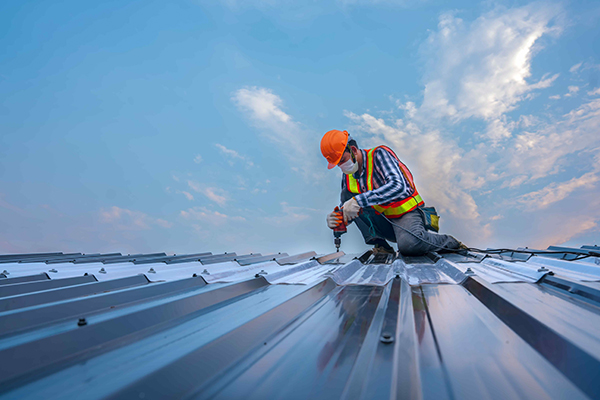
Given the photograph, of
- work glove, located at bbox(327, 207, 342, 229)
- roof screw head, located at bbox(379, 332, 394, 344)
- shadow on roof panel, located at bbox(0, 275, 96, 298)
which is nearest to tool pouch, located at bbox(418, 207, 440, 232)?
work glove, located at bbox(327, 207, 342, 229)

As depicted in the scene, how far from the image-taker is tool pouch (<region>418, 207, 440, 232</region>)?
4.06m

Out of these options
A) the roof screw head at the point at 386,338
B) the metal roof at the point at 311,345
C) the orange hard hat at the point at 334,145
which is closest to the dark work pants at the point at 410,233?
the orange hard hat at the point at 334,145

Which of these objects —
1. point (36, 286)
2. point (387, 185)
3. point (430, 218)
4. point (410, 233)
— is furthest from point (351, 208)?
point (36, 286)

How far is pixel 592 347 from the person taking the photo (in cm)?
78

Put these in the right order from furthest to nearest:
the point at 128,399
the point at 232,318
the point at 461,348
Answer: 1. the point at 232,318
2. the point at 461,348
3. the point at 128,399

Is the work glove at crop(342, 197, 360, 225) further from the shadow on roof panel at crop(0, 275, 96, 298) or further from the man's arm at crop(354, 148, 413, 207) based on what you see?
the shadow on roof panel at crop(0, 275, 96, 298)

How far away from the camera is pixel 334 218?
400cm

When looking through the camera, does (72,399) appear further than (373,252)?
No

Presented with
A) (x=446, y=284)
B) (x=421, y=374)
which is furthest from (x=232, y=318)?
(x=446, y=284)

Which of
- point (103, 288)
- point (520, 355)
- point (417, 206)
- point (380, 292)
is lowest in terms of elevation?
point (520, 355)

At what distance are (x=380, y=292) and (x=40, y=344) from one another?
1.46m

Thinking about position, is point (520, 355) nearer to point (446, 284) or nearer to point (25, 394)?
point (446, 284)

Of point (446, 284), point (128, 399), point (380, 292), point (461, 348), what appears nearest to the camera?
point (128, 399)

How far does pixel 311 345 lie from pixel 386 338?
246 mm
